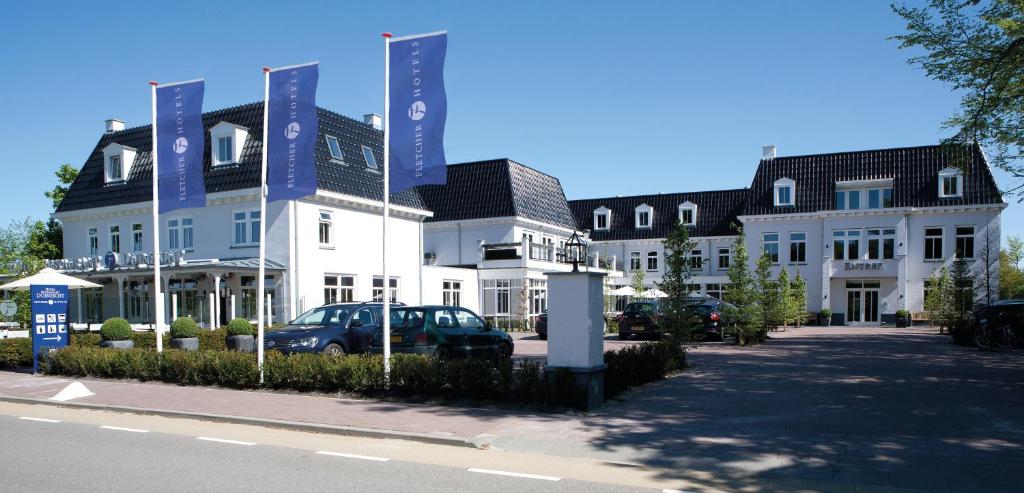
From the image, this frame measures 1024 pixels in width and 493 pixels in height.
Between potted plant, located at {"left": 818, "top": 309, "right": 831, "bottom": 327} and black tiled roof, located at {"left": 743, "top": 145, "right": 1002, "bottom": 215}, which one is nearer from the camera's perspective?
black tiled roof, located at {"left": 743, "top": 145, "right": 1002, "bottom": 215}

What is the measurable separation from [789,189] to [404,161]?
119 ft

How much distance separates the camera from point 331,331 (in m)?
15.3

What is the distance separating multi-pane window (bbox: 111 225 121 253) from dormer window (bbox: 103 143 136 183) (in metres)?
2.13

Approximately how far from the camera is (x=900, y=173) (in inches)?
1608

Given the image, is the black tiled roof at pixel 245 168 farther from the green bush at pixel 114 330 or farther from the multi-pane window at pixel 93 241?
the green bush at pixel 114 330

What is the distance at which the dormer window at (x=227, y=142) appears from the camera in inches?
1078

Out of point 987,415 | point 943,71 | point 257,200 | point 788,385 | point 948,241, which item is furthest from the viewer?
point 948,241

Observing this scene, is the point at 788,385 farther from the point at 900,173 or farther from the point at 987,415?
the point at 900,173

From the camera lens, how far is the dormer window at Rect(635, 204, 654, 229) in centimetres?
5113

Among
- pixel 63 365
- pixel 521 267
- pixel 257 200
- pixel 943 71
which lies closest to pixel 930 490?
pixel 943 71

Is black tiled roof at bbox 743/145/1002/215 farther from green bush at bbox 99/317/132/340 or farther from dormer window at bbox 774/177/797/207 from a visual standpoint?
green bush at bbox 99/317/132/340

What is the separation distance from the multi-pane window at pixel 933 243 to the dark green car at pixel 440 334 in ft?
111

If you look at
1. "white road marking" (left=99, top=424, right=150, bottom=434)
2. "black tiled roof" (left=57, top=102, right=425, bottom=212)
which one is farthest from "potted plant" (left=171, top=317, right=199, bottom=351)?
"white road marking" (left=99, top=424, right=150, bottom=434)

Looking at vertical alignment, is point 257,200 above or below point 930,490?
above
